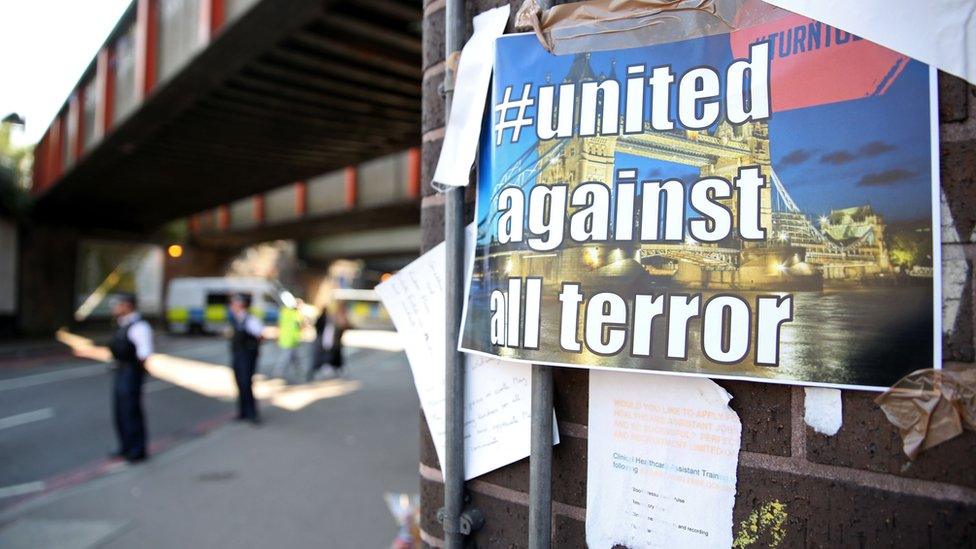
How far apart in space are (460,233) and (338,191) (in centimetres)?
2007

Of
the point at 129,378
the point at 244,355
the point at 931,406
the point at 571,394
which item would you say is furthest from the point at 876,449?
the point at 244,355

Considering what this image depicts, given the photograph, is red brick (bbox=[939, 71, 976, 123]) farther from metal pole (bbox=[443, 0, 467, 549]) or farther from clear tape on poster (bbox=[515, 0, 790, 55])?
metal pole (bbox=[443, 0, 467, 549])

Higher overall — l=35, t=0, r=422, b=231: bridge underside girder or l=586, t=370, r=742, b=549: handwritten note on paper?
l=35, t=0, r=422, b=231: bridge underside girder

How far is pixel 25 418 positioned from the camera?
9727 mm

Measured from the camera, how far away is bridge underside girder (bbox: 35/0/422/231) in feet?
27.5

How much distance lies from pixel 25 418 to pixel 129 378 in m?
4.31

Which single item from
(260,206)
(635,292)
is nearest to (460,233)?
(635,292)

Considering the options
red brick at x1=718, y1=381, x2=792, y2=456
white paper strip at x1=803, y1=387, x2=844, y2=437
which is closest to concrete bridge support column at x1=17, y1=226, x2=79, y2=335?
red brick at x1=718, y1=381, x2=792, y2=456

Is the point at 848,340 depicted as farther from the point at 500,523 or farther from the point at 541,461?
the point at 500,523

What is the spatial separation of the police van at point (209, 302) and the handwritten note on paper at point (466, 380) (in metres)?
28.4

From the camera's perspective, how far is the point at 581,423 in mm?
1648

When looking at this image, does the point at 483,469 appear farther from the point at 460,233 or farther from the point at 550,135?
the point at 550,135

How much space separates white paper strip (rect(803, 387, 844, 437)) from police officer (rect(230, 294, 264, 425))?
8.98 metres

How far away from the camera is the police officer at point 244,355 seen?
30.0 ft
